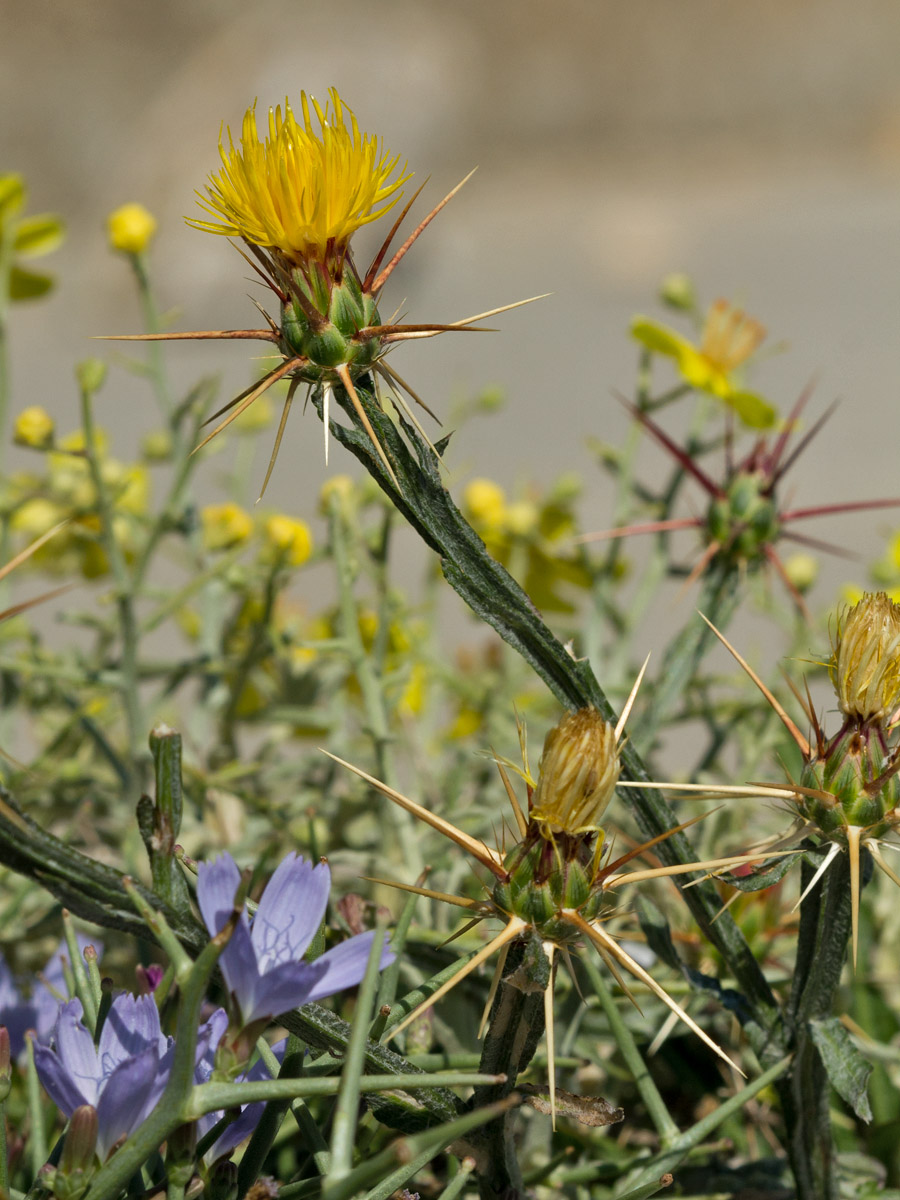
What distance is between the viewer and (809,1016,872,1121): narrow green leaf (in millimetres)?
360

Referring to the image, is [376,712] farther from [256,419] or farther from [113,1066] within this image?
[256,419]

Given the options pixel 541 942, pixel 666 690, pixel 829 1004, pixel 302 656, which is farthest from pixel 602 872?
pixel 302 656

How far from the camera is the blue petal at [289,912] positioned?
0.32 metres

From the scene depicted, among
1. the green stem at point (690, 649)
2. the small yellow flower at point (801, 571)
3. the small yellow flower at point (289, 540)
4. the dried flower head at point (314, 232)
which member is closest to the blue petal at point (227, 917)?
the dried flower head at point (314, 232)

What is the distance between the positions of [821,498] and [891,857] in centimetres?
126

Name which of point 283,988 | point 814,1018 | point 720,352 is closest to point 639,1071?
point 814,1018

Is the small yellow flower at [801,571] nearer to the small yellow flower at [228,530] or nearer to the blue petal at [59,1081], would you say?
the small yellow flower at [228,530]

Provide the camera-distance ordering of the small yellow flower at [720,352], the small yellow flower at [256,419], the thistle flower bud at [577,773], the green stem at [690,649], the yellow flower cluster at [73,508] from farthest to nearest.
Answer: the small yellow flower at [256,419] → the yellow flower cluster at [73,508] → the small yellow flower at [720,352] → the green stem at [690,649] → the thistle flower bud at [577,773]

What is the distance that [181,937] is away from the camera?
0.33m

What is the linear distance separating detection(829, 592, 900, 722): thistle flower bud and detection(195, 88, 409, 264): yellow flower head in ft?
0.59

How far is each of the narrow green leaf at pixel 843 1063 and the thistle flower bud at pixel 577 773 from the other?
149 millimetres

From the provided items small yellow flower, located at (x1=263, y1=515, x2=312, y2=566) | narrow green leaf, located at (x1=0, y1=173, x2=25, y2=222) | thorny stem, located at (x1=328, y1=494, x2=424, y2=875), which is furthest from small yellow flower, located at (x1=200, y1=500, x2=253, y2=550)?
narrow green leaf, located at (x1=0, y1=173, x2=25, y2=222)

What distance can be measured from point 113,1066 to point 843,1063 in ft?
0.77

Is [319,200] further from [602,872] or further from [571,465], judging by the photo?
[571,465]
